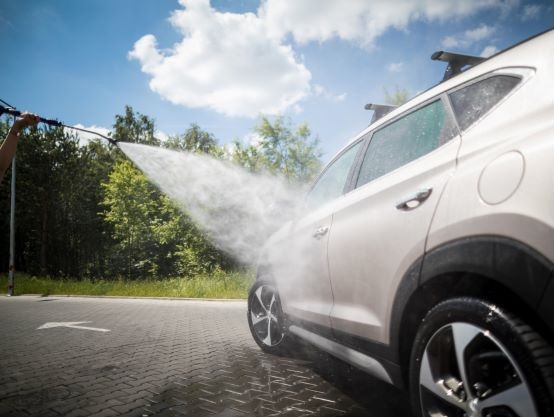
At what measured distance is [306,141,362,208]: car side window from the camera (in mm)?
3156

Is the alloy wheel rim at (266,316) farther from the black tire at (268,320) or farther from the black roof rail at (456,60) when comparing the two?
the black roof rail at (456,60)

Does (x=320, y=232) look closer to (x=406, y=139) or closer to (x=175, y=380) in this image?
(x=406, y=139)

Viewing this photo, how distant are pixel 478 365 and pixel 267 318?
2882mm

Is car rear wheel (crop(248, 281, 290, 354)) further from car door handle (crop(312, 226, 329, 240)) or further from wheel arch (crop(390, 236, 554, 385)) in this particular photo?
wheel arch (crop(390, 236, 554, 385))

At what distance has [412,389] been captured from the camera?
182cm

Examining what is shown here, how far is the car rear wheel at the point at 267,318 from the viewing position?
394 cm

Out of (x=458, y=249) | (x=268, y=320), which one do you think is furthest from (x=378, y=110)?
(x=268, y=320)

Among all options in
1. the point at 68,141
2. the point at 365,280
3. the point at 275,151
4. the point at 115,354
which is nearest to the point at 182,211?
the point at 275,151

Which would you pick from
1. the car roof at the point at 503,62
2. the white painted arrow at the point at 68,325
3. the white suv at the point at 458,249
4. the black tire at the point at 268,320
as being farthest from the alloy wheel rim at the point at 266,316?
the white painted arrow at the point at 68,325

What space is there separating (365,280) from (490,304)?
85cm

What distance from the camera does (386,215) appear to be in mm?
2100

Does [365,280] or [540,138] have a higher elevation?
[540,138]

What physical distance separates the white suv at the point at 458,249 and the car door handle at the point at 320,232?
49 mm

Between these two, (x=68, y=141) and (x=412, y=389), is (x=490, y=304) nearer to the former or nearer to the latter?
(x=412, y=389)
